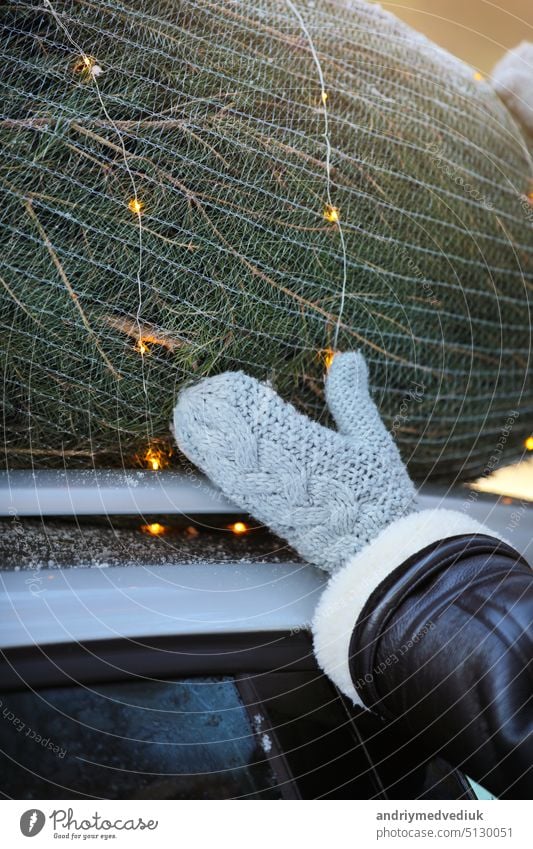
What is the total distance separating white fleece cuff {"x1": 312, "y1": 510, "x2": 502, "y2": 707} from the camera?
0.36 meters

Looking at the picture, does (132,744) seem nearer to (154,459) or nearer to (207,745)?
(207,745)

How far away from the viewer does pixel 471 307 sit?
1.56 feet

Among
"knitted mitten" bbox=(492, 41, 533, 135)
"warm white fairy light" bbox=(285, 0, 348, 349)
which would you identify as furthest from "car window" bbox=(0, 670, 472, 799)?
"knitted mitten" bbox=(492, 41, 533, 135)

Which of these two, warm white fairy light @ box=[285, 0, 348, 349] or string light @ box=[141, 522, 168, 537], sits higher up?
warm white fairy light @ box=[285, 0, 348, 349]

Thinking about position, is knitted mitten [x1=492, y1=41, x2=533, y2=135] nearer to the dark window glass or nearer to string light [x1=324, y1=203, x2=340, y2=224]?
string light [x1=324, y1=203, x2=340, y2=224]

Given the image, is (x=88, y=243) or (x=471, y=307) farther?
(x=471, y=307)

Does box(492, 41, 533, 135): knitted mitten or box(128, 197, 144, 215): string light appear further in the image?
box(492, 41, 533, 135): knitted mitten

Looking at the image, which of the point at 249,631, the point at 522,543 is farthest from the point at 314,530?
the point at 522,543

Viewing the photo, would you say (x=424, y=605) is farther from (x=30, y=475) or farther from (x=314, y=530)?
(x=30, y=475)

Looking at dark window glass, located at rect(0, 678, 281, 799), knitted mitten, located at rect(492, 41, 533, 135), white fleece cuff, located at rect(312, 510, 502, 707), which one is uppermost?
knitted mitten, located at rect(492, 41, 533, 135)

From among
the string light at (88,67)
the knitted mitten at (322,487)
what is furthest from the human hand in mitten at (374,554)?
the string light at (88,67)

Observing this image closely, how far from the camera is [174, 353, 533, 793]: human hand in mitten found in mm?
327

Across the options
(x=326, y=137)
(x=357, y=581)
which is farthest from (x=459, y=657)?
(x=326, y=137)
